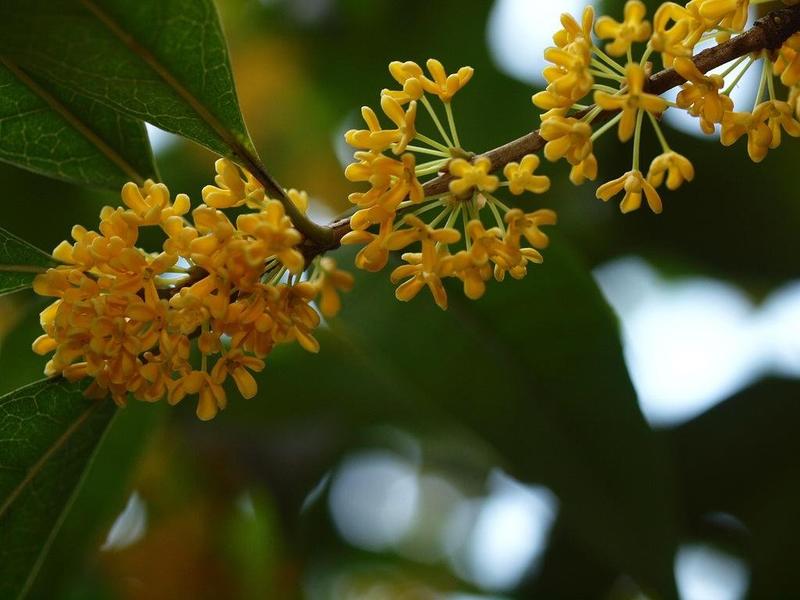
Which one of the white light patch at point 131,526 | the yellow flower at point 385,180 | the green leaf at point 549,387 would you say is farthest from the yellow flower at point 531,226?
the white light patch at point 131,526

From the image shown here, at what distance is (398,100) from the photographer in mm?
1109

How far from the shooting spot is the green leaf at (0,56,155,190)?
1.29 metres

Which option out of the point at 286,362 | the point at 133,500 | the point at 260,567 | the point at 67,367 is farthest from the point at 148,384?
the point at 133,500

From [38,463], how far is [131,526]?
4.96ft

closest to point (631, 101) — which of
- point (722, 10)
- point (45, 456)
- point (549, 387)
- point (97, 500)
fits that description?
point (722, 10)

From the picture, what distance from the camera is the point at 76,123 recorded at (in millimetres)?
1357

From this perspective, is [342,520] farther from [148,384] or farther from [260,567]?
[148,384]

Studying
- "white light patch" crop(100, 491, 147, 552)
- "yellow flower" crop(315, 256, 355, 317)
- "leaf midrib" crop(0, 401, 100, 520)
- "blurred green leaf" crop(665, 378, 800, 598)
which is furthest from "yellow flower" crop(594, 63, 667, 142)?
"white light patch" crop(100, 491, 147, 552)

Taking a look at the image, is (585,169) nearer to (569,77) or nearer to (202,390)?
(569,77)

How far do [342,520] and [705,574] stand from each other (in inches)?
40.4

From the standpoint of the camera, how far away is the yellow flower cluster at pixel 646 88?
0.99 metres

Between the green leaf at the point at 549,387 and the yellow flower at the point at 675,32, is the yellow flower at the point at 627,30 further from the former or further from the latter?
the green leaf at the point at 549,387

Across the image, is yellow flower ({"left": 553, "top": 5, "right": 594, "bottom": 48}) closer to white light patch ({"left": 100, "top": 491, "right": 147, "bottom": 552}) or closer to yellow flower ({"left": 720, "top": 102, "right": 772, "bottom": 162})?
yellow flower ({"left": 720, "top": 102, "right": 772, "bottom": 162})

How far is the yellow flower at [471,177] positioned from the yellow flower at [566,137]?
0.07m
